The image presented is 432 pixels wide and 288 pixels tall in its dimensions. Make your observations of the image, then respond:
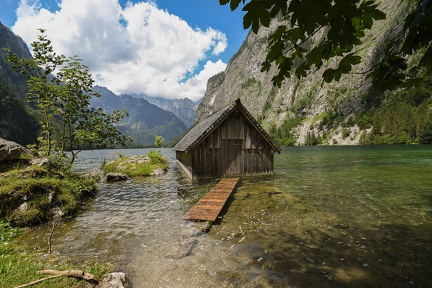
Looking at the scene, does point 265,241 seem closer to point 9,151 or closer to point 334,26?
point 334,26

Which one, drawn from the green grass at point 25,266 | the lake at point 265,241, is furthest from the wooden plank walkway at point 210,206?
the green grass at point 25,266

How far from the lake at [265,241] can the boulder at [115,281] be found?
0.42m

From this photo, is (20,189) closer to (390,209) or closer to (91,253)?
(91,253)

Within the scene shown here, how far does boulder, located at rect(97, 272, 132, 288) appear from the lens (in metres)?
5.13

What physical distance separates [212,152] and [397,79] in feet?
54.0

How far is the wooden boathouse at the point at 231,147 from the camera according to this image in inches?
752

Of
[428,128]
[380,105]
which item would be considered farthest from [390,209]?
[380,105]

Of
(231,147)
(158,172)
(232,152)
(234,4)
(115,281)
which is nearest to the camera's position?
(234,4)

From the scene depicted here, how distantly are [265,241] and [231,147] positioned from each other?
12.4 meters

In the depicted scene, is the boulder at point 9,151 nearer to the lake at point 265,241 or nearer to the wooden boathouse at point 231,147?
the lake at point 265,241

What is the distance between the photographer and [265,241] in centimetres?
786

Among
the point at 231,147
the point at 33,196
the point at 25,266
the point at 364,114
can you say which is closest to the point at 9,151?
the point at 33,196

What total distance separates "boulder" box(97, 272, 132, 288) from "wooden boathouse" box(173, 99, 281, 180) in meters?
13.1

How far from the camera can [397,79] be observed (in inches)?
133
